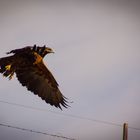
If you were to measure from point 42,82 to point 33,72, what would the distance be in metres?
0.12

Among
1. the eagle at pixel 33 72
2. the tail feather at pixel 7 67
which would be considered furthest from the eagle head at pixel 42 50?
the tail feather at pixel 7 67

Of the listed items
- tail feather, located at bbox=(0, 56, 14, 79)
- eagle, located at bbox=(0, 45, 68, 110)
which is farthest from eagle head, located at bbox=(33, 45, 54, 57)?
tail feather, located at bbox=(0, 56, 14, 79)

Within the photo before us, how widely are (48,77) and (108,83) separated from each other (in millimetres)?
503

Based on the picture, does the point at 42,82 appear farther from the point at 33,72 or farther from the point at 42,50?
the point at 42,50

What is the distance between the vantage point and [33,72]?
4.33 meters

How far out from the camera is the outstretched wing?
4.30m

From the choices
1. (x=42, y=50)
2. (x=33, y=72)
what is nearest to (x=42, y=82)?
(x=33, y=72)

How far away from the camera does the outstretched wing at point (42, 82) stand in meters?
4.30

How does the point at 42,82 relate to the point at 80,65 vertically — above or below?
below

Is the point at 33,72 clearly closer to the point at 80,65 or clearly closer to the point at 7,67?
the point at 7,67

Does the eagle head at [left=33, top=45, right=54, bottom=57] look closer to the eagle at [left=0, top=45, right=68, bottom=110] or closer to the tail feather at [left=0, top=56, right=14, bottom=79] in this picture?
the eagle at [left=0, top=45, right=68, bottom=110]

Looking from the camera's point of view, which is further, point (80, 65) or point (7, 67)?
point (80, 65)

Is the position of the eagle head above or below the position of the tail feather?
above

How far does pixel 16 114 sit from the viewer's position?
4.25 meters
